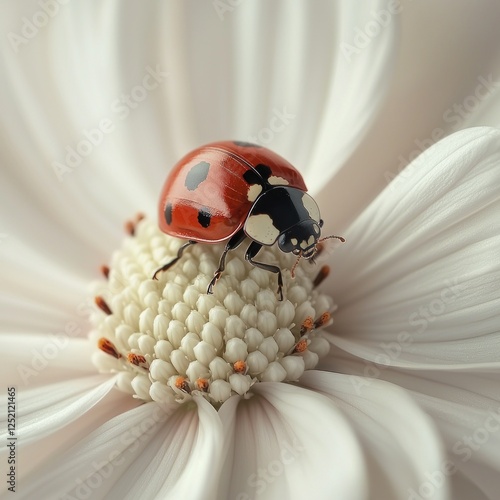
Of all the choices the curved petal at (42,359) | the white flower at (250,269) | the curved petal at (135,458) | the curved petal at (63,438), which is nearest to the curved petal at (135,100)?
the white flower at (250,269)

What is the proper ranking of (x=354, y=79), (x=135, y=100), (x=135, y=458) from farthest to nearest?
(x=135, y=100)
(x=354, y=79)
(x=135, y=458)

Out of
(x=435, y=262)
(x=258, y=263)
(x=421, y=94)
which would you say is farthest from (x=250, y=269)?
(x=421, y=94)

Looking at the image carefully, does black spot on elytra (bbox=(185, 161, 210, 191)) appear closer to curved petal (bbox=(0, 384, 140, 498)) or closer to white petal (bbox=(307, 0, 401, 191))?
white petal (bbox=(307, 0, 401, 191))

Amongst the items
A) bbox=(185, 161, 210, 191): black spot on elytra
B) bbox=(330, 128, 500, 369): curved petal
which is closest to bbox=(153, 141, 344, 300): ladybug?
bbox=(185, 161, 210, 191): black spot on elytra

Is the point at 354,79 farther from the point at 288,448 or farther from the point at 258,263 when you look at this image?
the point at 288,448

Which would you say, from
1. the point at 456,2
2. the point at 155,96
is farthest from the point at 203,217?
the point at 456,2

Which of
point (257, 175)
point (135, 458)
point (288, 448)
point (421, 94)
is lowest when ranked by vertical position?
point (288, 448)

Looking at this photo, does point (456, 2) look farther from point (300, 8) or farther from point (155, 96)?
point (155, 96)
